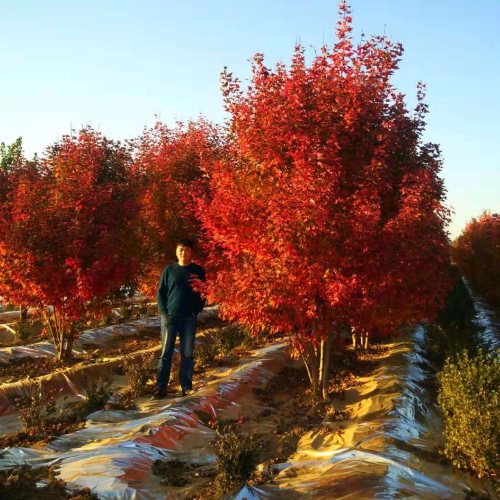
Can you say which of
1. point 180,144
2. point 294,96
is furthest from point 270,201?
point 180,144

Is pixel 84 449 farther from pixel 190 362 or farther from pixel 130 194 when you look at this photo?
pixel 130 194

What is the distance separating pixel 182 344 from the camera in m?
7.47

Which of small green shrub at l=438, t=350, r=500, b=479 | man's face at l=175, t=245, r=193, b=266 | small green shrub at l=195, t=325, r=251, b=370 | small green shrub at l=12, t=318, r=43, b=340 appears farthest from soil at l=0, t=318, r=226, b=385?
small green shrub at l=438, t=350, r=500, b=479

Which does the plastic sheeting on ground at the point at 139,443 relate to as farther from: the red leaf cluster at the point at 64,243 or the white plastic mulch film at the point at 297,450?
the red leaf cluster at the point at 64,243

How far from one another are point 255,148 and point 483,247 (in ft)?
73.9

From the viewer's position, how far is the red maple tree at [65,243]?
919cm

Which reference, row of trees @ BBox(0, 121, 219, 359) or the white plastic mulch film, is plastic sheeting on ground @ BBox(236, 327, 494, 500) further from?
row of trees @ BBox(0, 121, 219, 359)

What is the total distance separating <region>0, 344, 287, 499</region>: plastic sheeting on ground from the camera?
4359mm

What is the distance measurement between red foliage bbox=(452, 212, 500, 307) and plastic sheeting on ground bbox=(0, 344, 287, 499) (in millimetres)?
16296

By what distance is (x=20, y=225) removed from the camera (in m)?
9.21

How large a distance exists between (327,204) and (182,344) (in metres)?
3.14

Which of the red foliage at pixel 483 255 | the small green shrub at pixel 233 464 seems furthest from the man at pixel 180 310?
the red foliage at pixel 483 255

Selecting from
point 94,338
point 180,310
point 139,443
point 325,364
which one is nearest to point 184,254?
point 180,310

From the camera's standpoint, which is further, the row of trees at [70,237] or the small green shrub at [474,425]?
the row of trees at [70,237]
